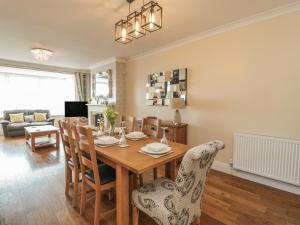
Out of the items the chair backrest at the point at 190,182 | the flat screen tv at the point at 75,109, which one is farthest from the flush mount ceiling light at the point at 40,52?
the chair backrest at the point at 190,182

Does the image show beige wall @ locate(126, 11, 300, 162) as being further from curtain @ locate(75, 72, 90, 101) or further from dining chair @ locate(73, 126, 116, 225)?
curtain @ locate(75, 72, 90, 101)

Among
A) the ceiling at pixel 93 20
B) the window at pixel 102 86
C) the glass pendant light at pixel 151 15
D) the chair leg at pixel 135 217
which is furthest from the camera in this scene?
the window at pixel 102 86

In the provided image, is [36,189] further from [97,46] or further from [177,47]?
[177,47]

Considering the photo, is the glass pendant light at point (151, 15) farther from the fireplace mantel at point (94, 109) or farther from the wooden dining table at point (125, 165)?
the fireplace mantel at point (94, 109)

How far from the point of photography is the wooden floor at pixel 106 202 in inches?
69.4

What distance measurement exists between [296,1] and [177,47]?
6.30 ft

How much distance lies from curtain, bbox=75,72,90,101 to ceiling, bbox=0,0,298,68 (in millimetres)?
2547

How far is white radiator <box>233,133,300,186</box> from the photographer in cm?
218

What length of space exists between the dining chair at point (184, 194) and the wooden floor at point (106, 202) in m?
0.57

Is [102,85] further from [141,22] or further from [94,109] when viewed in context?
[141,22]

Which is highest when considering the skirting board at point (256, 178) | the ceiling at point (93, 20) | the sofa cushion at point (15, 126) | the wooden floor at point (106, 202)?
the ceiling at point (93, 20)

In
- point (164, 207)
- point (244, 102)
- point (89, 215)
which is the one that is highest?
point (244, 102)

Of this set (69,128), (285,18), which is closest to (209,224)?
(69,128)

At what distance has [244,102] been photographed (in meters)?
2.65
